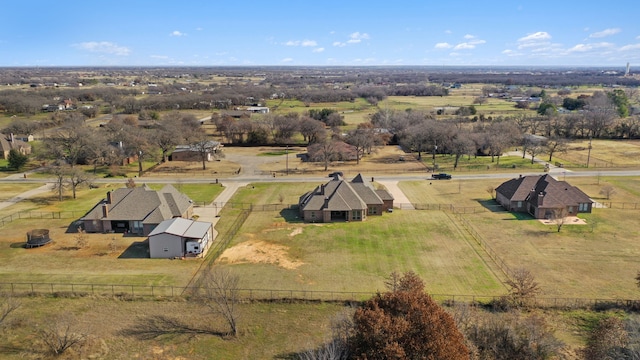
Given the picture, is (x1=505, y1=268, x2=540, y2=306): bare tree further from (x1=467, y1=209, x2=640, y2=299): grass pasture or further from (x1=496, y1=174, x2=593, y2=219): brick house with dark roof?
(x1=496, y1=174, x2=593, y2=219): brick house with dark roof

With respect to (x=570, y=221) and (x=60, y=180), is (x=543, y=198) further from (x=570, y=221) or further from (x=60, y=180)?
(x=60, y=180)

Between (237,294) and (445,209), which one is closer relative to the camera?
(237,294)

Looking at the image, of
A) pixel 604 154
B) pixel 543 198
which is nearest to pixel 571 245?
pixel 543 198

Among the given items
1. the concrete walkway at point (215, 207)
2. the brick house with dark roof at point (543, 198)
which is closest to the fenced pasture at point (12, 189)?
the concrete walkway at point (215, 207)

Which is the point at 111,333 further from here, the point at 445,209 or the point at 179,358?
the point at 445,209

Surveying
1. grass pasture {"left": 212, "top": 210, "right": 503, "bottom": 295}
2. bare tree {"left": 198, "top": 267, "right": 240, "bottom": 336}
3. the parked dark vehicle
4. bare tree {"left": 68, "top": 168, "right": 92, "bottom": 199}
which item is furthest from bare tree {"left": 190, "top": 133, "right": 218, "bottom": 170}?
bare tree {"left": 198, "top": 267, "right": 240, "bottom": 336}

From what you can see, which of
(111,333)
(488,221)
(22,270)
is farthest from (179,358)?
(488,221)
